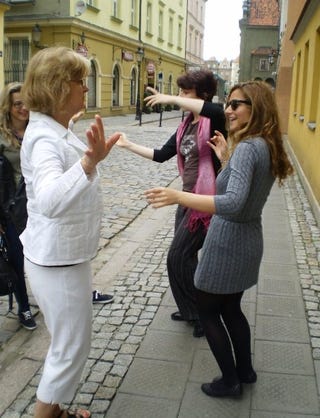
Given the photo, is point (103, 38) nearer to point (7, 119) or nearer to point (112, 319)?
point (7, 119)

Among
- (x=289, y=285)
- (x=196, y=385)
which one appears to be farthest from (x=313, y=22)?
(x=196, y=385)

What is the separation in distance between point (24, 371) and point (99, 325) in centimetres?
75

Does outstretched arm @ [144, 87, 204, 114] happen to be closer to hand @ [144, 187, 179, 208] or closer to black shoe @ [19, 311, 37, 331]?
hand @ [144, 187, 179, 208]

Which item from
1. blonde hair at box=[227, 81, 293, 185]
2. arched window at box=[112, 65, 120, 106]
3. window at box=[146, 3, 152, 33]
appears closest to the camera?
blonde hair at box=[227, 81, 293, 185]

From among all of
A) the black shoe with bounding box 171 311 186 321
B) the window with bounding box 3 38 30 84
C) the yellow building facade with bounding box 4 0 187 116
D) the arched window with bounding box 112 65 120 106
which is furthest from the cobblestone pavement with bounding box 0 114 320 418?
the arched window with bounding box 112 65 120 106

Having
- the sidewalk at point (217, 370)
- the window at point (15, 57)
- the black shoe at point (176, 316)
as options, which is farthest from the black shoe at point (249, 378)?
the window at point (15, 57)

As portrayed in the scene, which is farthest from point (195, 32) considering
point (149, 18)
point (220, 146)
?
point (220, 146)

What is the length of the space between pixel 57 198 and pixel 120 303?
2.57 metres

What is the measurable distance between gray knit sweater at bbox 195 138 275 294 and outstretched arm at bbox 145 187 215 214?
0.16ft

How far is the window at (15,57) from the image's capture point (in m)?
25.3

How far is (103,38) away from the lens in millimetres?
27703

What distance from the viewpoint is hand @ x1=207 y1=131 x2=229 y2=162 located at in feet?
10.4

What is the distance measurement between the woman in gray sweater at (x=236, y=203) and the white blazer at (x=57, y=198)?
0.33m

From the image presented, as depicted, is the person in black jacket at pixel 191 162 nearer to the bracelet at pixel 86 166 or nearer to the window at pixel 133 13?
the bracelet at pixel 86 166
